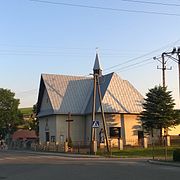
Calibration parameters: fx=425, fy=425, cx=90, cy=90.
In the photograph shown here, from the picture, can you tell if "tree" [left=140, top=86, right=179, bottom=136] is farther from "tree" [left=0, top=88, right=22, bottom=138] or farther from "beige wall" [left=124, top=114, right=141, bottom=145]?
"tree" [left=0, top=88, right=22, bottom=138]

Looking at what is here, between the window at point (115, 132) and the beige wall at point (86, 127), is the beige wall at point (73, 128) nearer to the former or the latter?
the beige wall at point (86, 127)

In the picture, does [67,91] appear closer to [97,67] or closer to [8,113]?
[97,67]

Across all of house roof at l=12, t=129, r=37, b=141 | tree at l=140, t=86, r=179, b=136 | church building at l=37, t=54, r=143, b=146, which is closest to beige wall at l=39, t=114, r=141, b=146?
church building at l=37, t=54, r=143, b=146

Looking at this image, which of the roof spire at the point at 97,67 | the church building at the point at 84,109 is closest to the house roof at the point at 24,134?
the church building at the point at 84,109

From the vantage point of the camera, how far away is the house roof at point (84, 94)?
60844 millimetres

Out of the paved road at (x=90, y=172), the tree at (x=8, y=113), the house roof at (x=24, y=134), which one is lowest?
the paved road at (x=90, y=172)

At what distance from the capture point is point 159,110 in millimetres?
53469

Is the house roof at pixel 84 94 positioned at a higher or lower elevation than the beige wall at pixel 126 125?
higher

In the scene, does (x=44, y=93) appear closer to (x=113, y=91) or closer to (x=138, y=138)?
(x=113, y=91)

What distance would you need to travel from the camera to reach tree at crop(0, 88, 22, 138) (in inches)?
3649

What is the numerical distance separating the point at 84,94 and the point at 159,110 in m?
16.7

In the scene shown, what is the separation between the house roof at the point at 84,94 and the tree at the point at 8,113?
2527 cm

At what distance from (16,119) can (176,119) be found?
1873 inches

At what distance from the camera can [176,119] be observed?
54469mm
